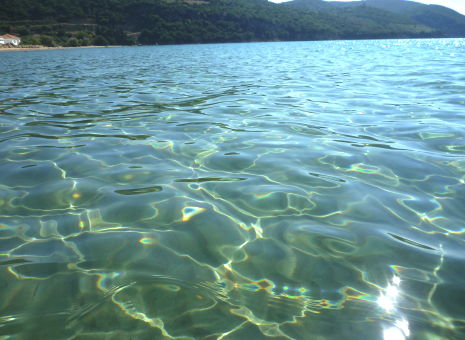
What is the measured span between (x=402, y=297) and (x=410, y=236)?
24.9 inches

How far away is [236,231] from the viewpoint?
216cm

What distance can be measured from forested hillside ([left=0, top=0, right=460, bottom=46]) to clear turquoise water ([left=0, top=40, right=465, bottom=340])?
72.9 metres

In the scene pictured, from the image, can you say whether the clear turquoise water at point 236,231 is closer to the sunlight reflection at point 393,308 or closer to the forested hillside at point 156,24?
the sunlight reflection at point 393,308

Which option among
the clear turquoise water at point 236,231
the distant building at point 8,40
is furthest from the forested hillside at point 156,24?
the clear turquoise water at point 236,231

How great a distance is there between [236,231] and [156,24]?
9037cm

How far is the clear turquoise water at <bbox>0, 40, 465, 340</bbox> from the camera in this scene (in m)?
1.45

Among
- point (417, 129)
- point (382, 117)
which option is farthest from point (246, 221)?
point (382, 117)

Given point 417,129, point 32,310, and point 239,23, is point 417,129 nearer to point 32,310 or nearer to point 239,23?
point 32,310

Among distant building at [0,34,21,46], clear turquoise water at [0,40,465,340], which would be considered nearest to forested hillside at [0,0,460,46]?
distant building at [0,34,21,46]

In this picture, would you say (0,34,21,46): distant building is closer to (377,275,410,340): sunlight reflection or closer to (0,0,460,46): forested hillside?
(0,0,460,46): forested hillside

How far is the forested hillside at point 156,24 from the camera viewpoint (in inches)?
2805

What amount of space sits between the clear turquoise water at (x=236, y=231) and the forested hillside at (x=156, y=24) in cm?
7286

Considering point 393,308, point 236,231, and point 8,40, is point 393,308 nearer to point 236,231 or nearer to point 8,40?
point 236,231

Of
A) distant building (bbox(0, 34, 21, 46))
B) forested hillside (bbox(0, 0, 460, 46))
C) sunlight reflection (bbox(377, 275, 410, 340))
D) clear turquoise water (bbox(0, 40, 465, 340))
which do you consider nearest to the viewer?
sunlight reflection (bbox(377, 275, 410, 340))
